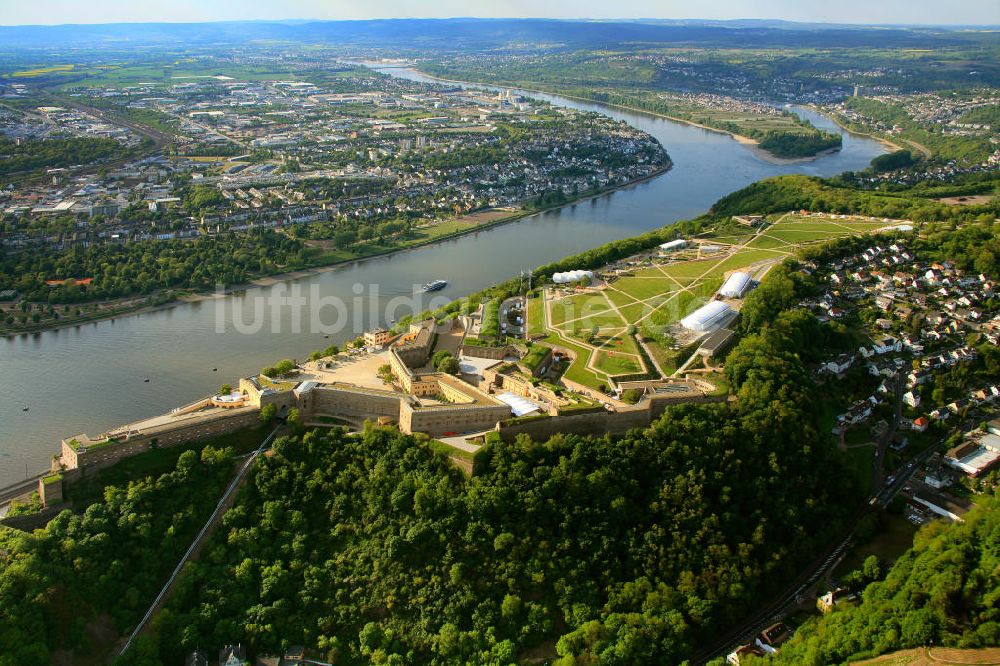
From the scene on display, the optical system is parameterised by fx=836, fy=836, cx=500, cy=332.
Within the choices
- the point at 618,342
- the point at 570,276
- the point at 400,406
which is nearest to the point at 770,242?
the point at 570,276

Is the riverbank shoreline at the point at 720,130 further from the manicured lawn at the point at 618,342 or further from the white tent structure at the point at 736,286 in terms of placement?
the manicured lawn at the point at 618,342

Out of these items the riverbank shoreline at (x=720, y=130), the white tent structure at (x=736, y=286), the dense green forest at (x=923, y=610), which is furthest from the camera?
the riverbank shoreline at (x=720, y=130)

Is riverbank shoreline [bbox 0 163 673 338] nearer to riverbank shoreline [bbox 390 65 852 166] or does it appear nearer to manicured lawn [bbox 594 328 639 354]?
manicured lawn [bbox 594 328 639 354]

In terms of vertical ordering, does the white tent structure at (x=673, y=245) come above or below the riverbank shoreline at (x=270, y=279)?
above

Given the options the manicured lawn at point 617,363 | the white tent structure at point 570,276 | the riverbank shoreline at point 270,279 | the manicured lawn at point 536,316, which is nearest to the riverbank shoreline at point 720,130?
the riverbank shoreline at point 270,279

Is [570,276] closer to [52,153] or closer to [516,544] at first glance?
[516,544]
